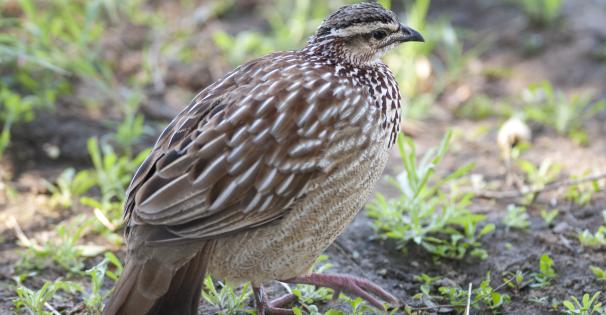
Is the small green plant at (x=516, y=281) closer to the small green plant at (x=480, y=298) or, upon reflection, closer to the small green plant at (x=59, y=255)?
the small green plant at (x=480, y=298)

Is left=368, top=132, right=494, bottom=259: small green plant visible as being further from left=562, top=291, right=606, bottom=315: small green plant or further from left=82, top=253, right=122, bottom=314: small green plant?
left=82, top=253, right=122, bottom=314: small green plant

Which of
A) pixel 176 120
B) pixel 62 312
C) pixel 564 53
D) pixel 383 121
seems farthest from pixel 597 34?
pixel 62 312

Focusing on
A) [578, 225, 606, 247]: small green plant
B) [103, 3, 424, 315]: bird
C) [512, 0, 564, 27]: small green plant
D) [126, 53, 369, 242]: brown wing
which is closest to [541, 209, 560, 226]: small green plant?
[578, 225, 606, 247]: small green plant

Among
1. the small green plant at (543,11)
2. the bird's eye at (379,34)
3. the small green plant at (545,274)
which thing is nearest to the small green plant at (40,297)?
the bird's eye at (379,34)

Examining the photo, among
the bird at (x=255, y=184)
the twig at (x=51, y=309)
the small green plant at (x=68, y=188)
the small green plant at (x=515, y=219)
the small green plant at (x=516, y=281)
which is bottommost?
the small green plant at (x=516, y=281)

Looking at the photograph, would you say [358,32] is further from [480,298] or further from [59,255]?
[59,255]

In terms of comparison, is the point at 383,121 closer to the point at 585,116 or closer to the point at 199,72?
the point at 585,116

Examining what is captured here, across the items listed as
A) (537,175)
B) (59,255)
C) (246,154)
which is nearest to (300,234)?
(246,154)
